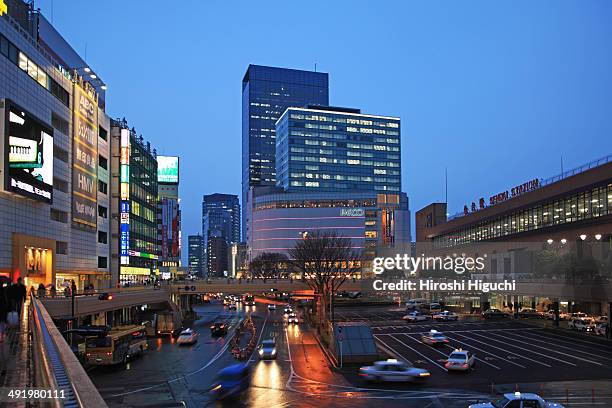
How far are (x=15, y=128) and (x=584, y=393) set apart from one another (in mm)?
48276

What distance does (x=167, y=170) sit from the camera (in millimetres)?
164125

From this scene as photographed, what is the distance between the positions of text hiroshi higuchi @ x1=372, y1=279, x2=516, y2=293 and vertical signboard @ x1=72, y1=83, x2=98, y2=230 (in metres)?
50.8

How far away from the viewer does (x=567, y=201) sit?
258 ft

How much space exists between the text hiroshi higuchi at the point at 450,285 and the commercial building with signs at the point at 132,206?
144 feet

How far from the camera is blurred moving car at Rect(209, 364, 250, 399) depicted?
3278 cm

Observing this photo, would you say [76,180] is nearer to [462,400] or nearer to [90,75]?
[90,75]

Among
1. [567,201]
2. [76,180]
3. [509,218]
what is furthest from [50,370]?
[509,218]

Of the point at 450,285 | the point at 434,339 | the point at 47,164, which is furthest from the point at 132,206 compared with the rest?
the point at 434,339

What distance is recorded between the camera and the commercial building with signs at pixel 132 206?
90250mm

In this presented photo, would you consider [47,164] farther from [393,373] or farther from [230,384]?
[393,373]

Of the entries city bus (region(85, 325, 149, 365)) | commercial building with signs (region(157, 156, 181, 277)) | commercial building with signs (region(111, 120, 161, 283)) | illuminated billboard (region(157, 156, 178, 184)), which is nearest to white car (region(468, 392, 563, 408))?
city bus (region(85, 325, 149, 365))

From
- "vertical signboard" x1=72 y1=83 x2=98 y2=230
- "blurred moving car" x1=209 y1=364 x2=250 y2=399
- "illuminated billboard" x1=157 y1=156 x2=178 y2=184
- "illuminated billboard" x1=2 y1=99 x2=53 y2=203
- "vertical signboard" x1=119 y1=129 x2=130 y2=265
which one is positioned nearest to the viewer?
"blurred moving car" x1=209 y1=364 x2=250 y2=399

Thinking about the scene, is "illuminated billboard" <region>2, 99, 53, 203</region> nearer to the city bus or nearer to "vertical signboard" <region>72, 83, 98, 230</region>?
"vertical signboard" <region>72, 83, 98, 230</region>

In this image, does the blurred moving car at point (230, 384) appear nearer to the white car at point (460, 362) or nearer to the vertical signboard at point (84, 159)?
the white car at point (460, 362)
